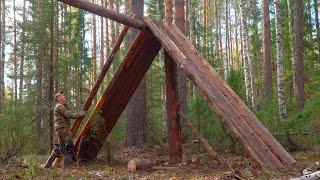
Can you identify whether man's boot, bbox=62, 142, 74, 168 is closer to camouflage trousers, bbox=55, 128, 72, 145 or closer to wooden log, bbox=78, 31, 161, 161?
camouflage trousers, bbox=55, 128, 72, 145

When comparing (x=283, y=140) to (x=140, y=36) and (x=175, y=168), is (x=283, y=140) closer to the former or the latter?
(x=175, y=168)

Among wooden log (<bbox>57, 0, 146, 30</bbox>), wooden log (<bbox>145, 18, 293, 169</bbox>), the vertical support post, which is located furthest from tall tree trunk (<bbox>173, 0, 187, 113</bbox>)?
wooden log (<bbox>57, 0, 146, 30</bbox>)

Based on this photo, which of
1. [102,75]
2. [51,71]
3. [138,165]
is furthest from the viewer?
[51,71]

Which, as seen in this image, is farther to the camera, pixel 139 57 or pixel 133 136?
pixel 133 136

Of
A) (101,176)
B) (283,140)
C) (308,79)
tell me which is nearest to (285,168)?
(101,176)

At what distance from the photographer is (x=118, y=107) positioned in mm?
10141

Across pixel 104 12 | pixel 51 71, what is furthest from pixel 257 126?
pixel 51 71

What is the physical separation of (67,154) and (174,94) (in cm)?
271

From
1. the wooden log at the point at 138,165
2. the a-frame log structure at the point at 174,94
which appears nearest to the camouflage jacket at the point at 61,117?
the a-frame log structure at the point at 174,94

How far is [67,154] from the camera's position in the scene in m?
9.38

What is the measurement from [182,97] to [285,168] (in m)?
7.04

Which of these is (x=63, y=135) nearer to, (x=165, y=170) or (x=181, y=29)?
(x=165, y=170)

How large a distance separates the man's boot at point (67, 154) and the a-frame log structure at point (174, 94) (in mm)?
276

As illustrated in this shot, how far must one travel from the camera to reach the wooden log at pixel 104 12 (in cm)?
790
